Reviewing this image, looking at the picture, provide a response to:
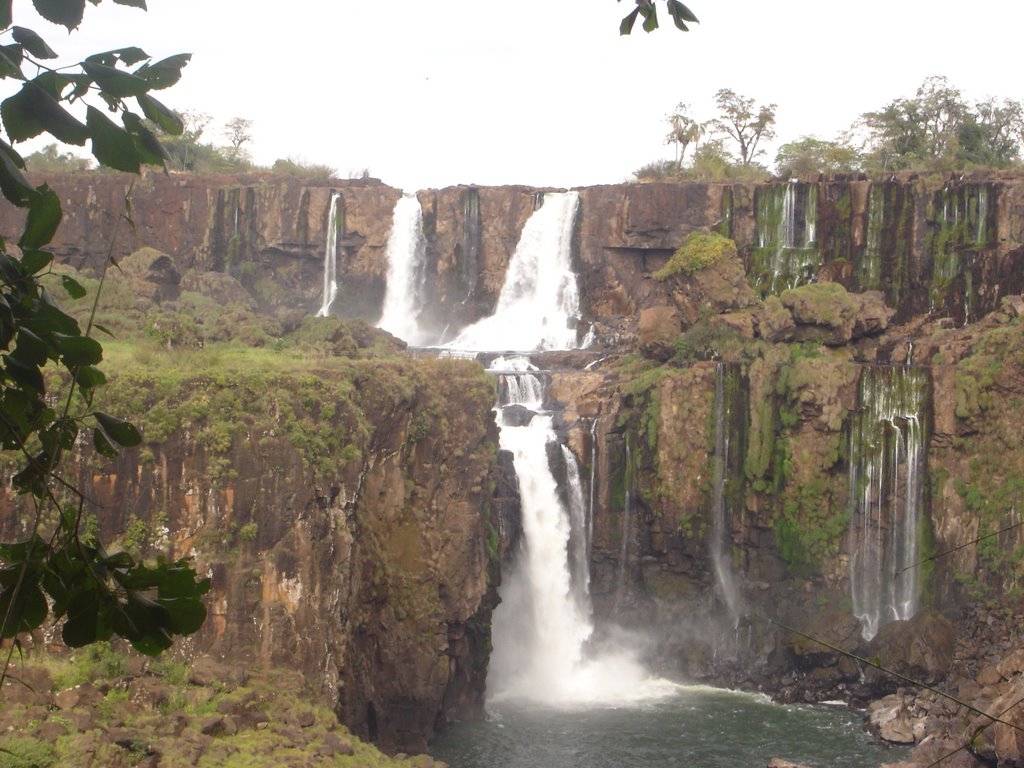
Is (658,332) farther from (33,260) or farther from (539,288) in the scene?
(33,260)

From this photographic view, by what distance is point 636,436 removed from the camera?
3225 cm

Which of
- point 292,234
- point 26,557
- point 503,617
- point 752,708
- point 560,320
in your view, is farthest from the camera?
point 292,234

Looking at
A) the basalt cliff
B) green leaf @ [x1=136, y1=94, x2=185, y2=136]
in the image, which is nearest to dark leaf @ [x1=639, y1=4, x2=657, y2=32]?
green leaf @ [x1=136, y1=94, x2=185, y2=136]

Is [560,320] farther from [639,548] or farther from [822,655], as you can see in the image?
[822,655]

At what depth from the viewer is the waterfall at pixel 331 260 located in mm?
43312

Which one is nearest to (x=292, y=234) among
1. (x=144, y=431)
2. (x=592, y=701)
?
(x=592, y=701)

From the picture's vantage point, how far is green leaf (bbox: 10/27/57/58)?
280 centimetres

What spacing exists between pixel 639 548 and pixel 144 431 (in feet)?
53.3

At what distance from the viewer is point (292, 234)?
43688 millimetres

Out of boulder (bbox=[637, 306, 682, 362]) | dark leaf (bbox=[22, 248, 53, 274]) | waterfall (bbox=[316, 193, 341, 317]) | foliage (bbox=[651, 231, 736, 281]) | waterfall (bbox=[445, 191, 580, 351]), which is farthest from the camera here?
waterfall (bbox=[316, 193, 341, 317])

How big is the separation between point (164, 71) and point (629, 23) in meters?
1.79

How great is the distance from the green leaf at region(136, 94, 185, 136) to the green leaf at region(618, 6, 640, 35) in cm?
170

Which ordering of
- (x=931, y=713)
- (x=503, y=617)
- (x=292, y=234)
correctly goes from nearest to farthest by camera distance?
1. (x=931, y=713)
2. (x=503, y=617)
3. (x=292, y=234)

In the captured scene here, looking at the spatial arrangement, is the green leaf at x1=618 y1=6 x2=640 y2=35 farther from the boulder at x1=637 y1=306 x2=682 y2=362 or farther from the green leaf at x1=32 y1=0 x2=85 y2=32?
the boulder at x1=637 y1=306 x2=682 y2=362
